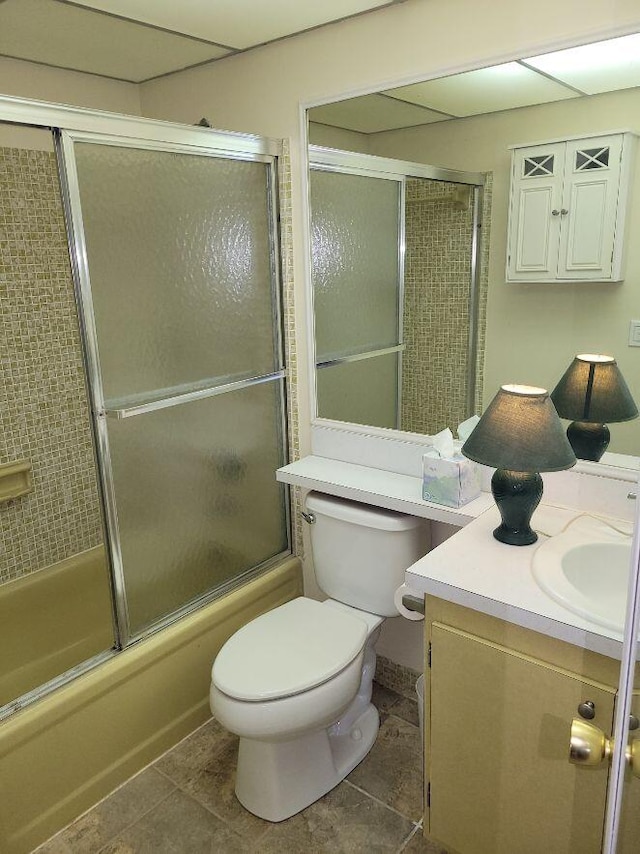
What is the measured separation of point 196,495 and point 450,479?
0.83 metres

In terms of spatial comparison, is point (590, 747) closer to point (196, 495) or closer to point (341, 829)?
point (341, 829)

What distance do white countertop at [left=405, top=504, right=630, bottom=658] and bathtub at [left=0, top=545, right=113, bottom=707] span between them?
1.33 m

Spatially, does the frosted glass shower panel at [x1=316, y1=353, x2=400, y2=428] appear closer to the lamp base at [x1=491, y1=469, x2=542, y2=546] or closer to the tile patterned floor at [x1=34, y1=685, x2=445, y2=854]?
the lamp base at [x1=491, y1=469, x2=542, y2=546]

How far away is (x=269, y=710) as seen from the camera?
1581 millimetres

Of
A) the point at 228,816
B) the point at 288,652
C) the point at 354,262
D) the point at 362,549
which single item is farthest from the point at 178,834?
the point at 354,262

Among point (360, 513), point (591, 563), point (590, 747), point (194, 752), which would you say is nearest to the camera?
point (590, 747)

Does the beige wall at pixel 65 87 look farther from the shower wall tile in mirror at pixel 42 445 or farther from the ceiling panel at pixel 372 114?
the ceiling panel at pixel 372 114

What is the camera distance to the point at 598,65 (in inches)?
56.5

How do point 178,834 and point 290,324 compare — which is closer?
point 178,834

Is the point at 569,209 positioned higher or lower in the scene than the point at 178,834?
higher

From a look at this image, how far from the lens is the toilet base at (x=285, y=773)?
68.2 inches

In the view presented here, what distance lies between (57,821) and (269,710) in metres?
0.70

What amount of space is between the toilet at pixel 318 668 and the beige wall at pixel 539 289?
1.87ft

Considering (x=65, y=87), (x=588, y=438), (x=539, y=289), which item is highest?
(x=65, y=87)
